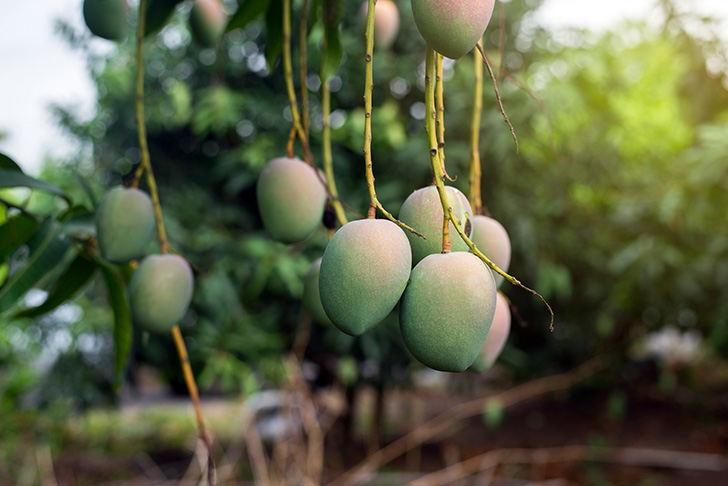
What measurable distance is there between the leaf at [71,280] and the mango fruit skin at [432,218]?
0.34 m

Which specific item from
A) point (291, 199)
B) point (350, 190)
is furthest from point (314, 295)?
point (350, 190)

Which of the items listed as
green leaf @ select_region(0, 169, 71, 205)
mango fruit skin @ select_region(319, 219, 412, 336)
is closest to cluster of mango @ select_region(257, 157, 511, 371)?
mango fruit skin @ select_region(319, 219, 412, 336)

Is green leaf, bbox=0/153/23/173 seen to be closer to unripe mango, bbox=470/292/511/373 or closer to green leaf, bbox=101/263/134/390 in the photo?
green leaf, bbox=101/263/134/390

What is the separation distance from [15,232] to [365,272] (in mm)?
357

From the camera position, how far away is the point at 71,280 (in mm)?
490

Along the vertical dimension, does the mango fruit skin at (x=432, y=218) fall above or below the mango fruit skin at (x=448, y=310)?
above

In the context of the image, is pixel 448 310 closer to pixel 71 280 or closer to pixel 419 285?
pixel 419 285

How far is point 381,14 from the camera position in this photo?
0.59 m

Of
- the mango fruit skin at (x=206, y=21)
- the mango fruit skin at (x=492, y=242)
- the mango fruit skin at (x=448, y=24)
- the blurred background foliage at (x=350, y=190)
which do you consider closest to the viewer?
the mango fruit skin at (x=448, y=24)

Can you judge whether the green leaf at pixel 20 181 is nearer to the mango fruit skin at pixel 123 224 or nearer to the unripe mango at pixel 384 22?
the mango fruit skin at pixel 123 224

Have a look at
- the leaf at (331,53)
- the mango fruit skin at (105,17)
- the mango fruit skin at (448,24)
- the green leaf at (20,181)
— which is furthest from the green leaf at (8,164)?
the mango fruit skin at (448,24)

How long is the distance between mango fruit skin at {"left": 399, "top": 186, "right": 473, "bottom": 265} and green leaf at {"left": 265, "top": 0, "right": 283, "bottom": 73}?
29 centimetres

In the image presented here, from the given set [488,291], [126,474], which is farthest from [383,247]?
[126,474]

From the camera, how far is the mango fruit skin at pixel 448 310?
23 cm
